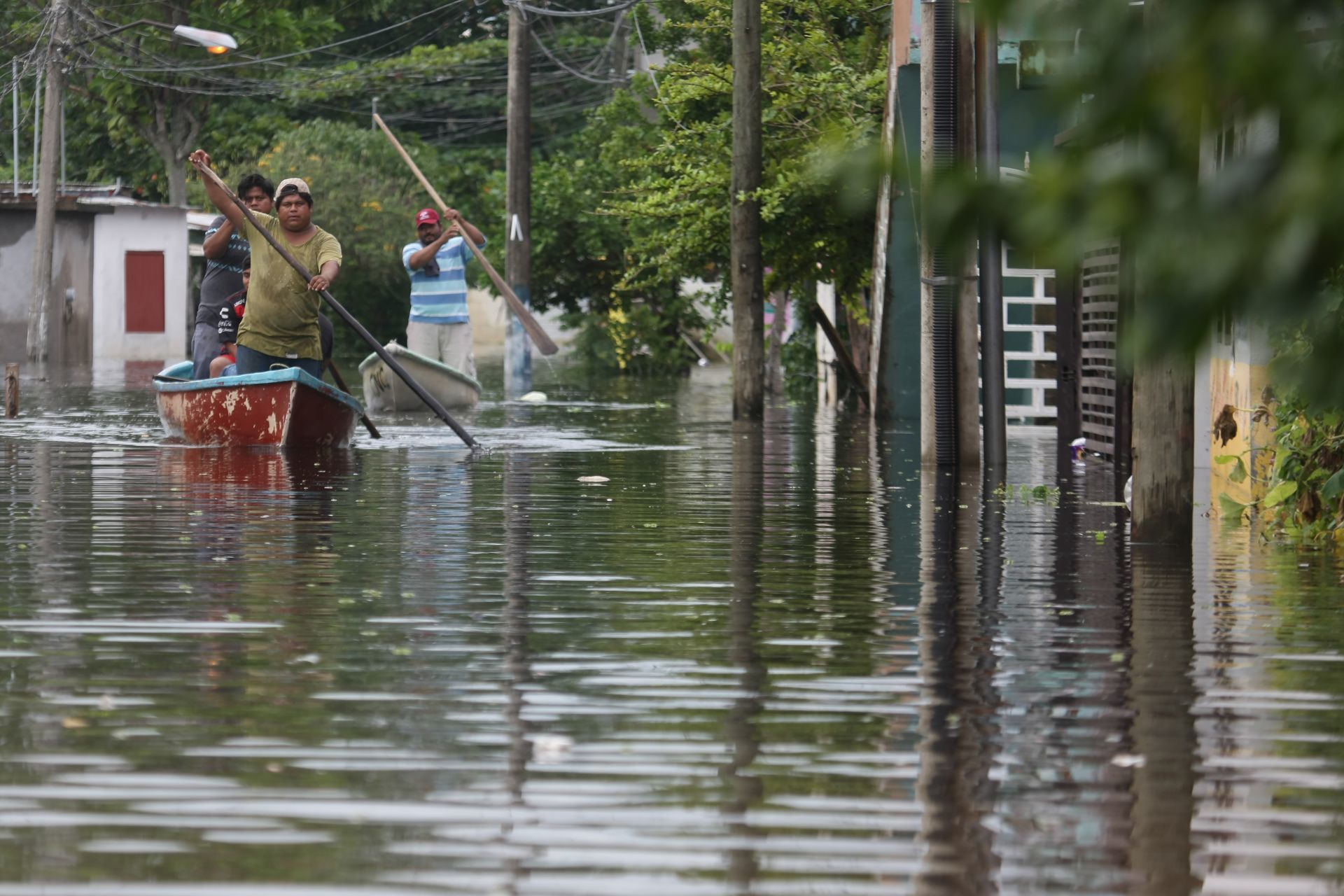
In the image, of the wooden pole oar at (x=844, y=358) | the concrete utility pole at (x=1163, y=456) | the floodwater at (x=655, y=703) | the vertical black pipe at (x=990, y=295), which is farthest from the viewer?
the wooden pole oar at (x=844, y=358)

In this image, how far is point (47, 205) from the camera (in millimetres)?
40812

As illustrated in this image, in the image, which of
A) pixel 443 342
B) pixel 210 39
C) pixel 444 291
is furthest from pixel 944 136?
pixel 210 39

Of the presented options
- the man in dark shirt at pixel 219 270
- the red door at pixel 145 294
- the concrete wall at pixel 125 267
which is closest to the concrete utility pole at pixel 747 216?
the man in dark shirt at pixel 219 270

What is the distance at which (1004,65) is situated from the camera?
858 inches

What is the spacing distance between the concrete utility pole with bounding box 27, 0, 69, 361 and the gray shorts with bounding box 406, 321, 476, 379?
16138mm

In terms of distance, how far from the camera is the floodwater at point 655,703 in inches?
186

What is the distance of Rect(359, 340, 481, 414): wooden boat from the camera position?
24.5m

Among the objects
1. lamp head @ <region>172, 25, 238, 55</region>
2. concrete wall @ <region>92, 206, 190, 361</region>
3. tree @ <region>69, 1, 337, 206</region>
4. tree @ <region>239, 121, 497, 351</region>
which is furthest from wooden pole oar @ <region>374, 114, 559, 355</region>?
Answer: tree @ <region>69, 1, 337, 206</region>

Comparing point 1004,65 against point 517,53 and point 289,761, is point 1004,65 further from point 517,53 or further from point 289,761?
point 289,761

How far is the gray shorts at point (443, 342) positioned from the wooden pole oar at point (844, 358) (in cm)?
404

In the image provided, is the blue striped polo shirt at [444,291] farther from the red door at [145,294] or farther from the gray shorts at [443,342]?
the red door at [145,294]

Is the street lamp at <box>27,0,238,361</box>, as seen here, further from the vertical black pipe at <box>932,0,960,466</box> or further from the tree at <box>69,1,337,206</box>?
the vertical black pipe at <box>932,0,960,466</box>

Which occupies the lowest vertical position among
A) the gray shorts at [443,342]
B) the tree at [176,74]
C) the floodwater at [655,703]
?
the floodwater at [655,703]

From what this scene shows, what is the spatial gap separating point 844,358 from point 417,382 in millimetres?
5323
